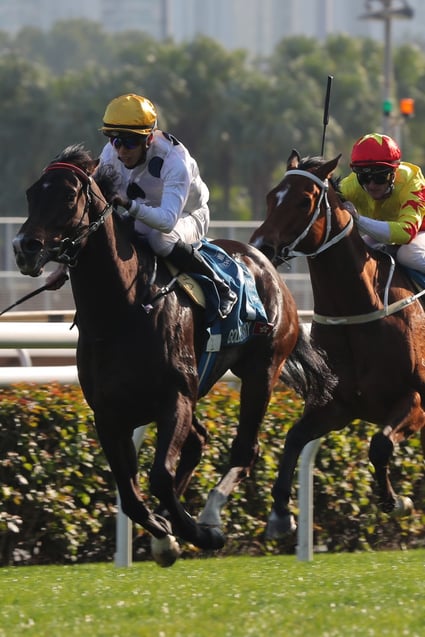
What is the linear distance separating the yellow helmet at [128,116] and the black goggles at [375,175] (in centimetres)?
136

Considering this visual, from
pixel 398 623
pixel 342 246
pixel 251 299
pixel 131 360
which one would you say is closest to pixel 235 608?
pixel 398 623

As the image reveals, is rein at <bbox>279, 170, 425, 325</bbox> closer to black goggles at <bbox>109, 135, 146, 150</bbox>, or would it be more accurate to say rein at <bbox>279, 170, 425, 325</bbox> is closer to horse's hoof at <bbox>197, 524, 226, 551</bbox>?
black goggles at <bbox>109, 135, 146, 150</bbox>

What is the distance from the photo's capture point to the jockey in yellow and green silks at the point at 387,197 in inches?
239

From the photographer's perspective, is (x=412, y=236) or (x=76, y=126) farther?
(x=76, y=126)

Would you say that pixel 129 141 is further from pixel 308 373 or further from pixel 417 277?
pixel 417 277

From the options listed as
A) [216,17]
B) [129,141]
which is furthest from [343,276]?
[216,17]

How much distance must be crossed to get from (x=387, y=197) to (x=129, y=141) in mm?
1544

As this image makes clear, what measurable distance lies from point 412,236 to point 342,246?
38cm

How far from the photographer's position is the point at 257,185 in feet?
153

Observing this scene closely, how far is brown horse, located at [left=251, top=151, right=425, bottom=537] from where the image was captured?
584 centimetres

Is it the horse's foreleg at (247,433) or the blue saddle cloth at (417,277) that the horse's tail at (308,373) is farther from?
the blue saddle cloth at (417,277)

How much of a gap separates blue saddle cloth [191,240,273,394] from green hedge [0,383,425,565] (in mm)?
854

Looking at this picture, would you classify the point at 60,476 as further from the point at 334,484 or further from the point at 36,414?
the point at 334,484

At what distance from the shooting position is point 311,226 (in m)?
5.76
